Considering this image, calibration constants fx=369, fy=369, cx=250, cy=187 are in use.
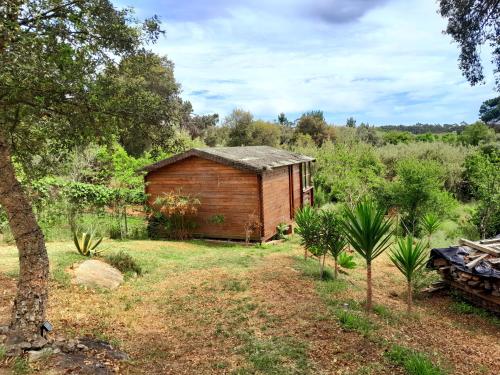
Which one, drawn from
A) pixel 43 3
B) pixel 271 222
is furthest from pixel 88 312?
pixel 271 222

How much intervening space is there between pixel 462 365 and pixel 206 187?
10.7 metres

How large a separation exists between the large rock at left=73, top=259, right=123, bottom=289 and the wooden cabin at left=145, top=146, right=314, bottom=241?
6.43 meters

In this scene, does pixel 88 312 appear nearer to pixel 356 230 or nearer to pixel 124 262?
pixel 124 262

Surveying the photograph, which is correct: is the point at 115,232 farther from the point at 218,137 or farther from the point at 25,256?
the point at 218,137

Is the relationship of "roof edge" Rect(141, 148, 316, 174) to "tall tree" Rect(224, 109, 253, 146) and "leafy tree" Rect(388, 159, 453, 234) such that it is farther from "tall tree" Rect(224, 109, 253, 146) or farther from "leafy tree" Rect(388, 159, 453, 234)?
"tall tree" Rect(224, 109, 253, 146)

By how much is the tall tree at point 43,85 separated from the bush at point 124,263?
3.74 metres

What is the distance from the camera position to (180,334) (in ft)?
18.3

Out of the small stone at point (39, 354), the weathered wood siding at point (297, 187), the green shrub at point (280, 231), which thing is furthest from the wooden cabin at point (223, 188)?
the small stone at point (39, 354)

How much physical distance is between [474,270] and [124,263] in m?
7.57

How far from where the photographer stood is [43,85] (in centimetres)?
405

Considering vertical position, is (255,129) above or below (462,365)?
above

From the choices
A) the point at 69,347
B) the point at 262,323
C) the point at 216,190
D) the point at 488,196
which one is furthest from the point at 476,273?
the point at 216,190

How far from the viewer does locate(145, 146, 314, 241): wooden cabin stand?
44.9 feet

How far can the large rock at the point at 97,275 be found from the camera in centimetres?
730
